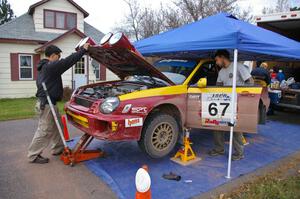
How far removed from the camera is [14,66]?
15.8m

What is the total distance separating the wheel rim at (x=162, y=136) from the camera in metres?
4.99

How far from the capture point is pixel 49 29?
17547 millimetres

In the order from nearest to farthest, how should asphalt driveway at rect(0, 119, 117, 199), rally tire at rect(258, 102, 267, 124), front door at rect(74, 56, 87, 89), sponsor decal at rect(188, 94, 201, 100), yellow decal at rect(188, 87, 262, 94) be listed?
asphalt driveway at rect(0, 119, 117, 199), yellow decal at rect(188, 87, 262, 94), sponsor decal at rect(188, 94, 201, 100), rally tire at rect(258, 102, 267, 124), front door at rect(74, 56, 87, 89)

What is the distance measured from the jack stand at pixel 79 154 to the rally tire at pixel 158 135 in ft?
3.18

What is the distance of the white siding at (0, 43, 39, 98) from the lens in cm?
1549

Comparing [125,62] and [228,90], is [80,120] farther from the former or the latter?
[228,90]

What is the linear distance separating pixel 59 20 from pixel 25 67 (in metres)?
3.69

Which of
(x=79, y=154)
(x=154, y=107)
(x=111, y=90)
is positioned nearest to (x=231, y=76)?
(x=154, y=107)

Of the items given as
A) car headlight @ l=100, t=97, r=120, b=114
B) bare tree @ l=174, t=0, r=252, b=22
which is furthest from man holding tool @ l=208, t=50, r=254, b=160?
bare tree @ l=174, t=0, r=252, b=22

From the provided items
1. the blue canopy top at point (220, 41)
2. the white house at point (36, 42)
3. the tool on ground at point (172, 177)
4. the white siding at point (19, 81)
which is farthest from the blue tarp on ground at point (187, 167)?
the white siding at point (19, 81)

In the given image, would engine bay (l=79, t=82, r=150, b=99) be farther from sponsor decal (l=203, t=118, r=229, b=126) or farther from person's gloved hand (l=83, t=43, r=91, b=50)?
sponsor decal (l=203, t=118, r=229, b=126)

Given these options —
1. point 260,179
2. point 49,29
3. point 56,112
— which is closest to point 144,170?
point 260,179

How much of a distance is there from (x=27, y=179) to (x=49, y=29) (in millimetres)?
14692

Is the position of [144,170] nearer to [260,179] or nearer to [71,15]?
[260,179]
